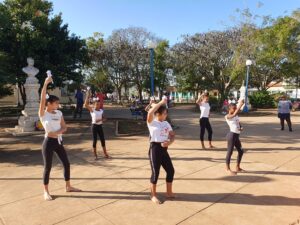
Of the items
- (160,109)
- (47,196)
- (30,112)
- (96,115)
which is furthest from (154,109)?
(30,112)

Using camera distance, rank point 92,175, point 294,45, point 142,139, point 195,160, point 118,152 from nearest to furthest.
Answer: point 92,175
point 195,160
point 118,152
point 142,139
point 294,45

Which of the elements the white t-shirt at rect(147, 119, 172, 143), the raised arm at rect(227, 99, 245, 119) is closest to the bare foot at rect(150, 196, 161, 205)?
the white t-shirt at rect(147, 119, 172, 143)

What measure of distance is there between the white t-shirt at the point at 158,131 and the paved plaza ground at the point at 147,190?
1028mm

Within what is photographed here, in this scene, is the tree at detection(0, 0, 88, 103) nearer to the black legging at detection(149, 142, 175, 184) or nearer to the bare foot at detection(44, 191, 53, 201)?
the bare foot at detection(44, 191, 53, 201)

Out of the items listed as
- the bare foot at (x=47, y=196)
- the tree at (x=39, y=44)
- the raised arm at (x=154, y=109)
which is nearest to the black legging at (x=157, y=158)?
the raised arm at (x=154, y=109)

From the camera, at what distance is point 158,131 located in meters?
4.35

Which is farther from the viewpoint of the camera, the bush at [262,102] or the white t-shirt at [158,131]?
the bush at [262,102]

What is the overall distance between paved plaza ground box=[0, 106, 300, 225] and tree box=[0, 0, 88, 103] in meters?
9.62

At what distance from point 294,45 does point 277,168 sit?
22512 millimetres

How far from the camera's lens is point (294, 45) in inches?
989

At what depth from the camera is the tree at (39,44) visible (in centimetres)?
1650

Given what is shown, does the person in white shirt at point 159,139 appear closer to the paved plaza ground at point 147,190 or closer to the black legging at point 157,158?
the black legging at point 157,158

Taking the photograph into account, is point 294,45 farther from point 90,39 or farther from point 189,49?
point 90,39

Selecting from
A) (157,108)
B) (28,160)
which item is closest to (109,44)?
(28,160)
